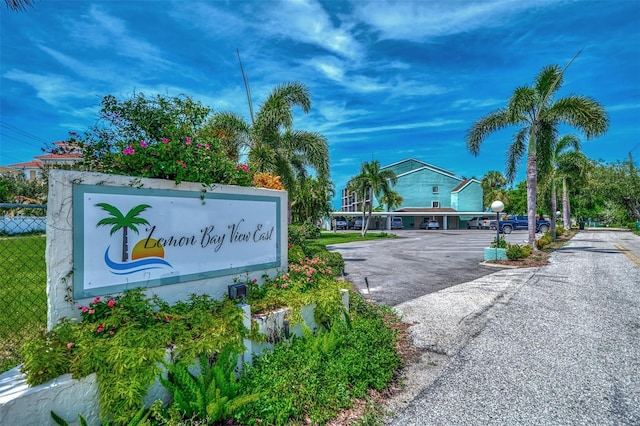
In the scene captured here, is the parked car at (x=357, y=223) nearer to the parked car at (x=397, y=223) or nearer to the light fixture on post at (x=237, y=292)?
the parked car at (x=397, y=223)

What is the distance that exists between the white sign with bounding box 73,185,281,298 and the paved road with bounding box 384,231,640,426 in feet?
8.43

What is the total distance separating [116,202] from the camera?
310 cm

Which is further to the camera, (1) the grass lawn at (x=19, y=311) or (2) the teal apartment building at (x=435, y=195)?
(2) the teal apartment building at (x=435, y=195)

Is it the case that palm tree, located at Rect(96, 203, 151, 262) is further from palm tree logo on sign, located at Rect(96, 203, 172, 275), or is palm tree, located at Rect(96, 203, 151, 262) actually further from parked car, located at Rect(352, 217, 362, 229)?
parked car, located at Rect(352, 217, 362, 229)

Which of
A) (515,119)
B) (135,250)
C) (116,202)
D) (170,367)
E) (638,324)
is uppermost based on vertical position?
(515,119)

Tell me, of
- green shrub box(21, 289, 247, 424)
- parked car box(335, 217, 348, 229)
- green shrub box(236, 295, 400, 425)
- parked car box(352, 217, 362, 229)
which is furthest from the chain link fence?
parked car box(352, 217, 362, 229)

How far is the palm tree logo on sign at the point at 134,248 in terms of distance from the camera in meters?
3.06

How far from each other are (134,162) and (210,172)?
83cm

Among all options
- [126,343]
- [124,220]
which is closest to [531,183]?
[124,220]

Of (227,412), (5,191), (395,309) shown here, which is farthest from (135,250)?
(5,191)

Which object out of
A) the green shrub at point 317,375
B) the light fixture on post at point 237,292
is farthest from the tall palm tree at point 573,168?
the light fixture on post at point 237,292

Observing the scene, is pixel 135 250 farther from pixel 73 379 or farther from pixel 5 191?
pixel 5 191

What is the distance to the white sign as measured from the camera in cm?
294

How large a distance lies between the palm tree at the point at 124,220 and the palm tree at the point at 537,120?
53.6ft
